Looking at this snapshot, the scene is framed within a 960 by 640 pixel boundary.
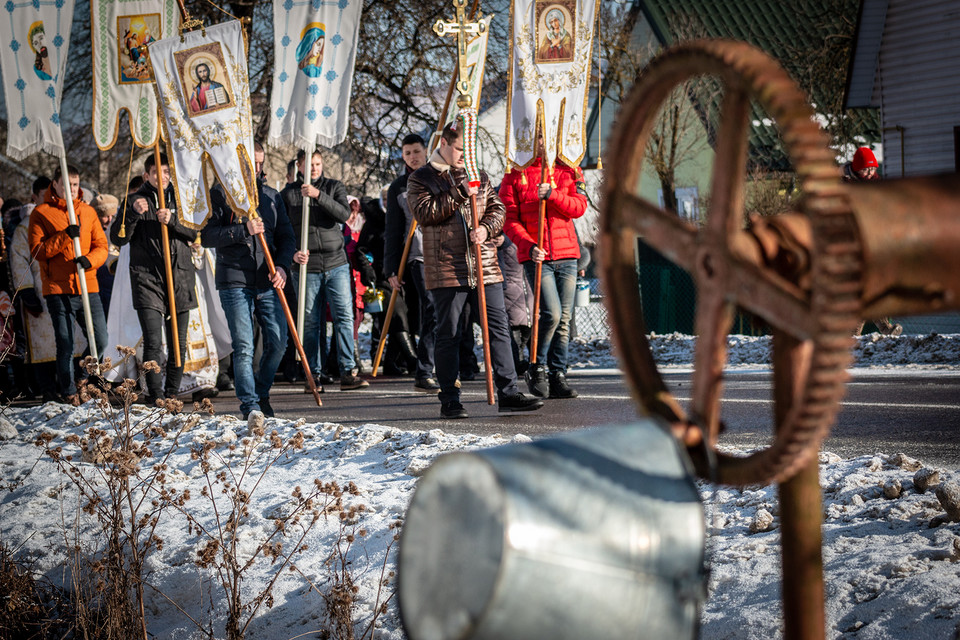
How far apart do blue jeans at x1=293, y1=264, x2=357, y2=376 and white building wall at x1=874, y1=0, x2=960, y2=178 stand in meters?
9.85

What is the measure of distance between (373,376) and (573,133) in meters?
3.85

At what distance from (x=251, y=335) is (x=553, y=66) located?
11.3ft

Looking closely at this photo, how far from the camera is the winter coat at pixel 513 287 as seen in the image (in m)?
8.99

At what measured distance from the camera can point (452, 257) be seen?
21.8 ft

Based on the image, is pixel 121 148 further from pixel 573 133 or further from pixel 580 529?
pixel 580 529

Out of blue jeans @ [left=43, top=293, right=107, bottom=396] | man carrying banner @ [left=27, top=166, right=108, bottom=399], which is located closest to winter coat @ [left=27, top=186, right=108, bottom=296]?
man carrying banner @ [left=27, top=166, right=108, bottom=399]

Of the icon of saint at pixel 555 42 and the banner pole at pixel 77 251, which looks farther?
the banner pole at pixel 77 251

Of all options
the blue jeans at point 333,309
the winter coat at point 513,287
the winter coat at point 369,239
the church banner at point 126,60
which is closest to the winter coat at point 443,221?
the winter coat at point 513,287

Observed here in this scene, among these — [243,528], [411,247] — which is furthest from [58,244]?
[243,528]

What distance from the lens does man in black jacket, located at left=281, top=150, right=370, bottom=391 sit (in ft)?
29.9

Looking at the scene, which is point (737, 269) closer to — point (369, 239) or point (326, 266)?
point (326, 266)

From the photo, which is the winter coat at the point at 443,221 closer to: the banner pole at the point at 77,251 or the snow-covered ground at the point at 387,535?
the snow-covered ground at the point at 387,535

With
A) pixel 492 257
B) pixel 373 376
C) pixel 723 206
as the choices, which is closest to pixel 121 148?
pixel 373 376

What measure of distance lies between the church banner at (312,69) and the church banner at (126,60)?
1.20 meters
